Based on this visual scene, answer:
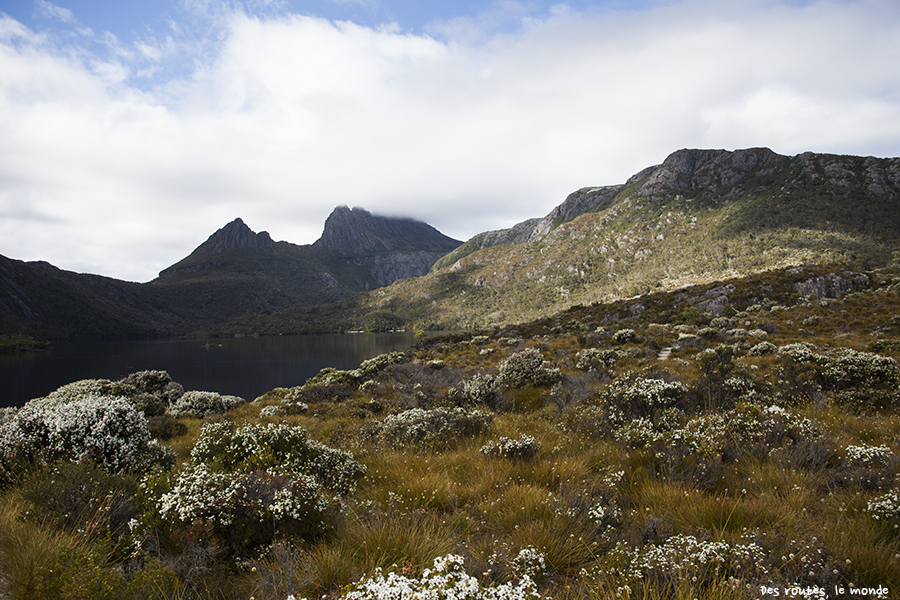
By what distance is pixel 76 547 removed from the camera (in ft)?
9.87

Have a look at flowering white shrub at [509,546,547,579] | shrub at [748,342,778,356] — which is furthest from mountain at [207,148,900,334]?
flowering white shrub at [509,546,547,579]

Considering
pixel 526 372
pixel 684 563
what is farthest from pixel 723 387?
pixel 684 563

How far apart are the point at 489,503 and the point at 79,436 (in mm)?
6802

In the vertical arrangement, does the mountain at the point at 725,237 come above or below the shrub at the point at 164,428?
above

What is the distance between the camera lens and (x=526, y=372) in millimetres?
14141

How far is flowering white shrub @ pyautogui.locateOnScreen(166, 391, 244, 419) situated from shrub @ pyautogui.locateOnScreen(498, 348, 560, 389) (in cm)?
1327

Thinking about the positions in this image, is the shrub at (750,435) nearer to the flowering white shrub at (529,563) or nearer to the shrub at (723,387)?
the shrub at (723,387)

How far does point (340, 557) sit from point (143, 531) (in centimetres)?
205

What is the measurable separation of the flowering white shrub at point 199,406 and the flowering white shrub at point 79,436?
37.3ft

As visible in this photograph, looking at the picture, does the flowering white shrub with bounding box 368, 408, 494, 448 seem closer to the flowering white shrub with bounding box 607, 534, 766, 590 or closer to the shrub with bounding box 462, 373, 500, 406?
the shrub with bounding box 462, 373, 500, 406

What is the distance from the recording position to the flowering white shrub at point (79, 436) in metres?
5.56

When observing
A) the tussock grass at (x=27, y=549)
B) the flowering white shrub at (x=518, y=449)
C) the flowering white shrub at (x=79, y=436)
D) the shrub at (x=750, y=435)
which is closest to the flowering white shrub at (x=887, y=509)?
the shrub at (x=750, y=435)

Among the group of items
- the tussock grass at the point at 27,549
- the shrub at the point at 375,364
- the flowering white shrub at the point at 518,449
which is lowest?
the shrub at the point at 375,364

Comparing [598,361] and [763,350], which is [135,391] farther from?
[763,350]
